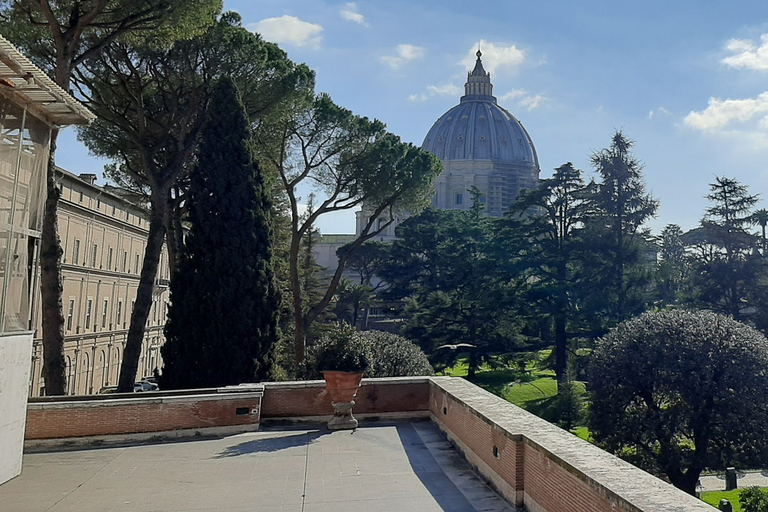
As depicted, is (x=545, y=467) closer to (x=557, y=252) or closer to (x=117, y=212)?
(x=557, y=252)

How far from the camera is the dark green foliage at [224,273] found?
11969 mm

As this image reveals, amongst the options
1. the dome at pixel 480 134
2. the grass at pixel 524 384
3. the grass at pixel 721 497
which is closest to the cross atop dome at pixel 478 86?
the dome at pixel 480 134

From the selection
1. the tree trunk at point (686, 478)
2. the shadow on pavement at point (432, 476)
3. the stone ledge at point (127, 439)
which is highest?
the shadow on pavement at point (432, 476)

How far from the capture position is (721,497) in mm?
16375

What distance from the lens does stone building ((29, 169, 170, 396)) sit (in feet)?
78.0

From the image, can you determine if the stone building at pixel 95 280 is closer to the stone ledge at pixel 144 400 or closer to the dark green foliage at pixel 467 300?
the dark green foliage at pixel 467 300

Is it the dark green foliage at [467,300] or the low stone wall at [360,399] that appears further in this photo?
the dark green foliage at [467,300]

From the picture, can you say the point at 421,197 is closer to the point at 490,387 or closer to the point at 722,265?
the point at 490,387

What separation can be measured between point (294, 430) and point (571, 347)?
2483cm

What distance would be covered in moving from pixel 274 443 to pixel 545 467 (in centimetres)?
398

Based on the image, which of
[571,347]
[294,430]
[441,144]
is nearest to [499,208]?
[441,144]

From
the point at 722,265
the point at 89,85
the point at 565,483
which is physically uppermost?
the point at 89,85

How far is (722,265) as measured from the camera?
27.8 metres

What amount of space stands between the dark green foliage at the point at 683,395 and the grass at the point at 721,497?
196 cm
